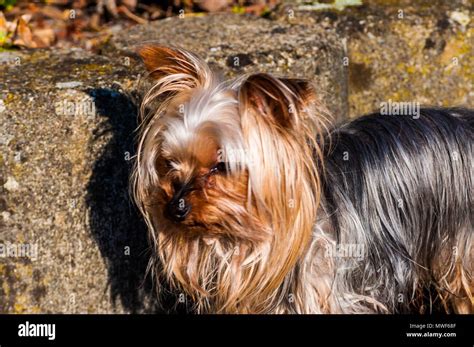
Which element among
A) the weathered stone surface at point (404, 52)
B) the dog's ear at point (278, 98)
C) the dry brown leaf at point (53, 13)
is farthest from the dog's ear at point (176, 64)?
the dry brown leaf at point (53, 13)

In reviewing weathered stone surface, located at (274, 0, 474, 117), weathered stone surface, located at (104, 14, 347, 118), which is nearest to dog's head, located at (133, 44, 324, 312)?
weathered stone surface, located at (104, 14, 347, 118)

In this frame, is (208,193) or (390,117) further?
(390,117)

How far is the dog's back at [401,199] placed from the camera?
12.8ft

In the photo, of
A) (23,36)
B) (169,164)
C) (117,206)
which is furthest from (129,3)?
(169,164)

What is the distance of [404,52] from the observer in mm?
5336

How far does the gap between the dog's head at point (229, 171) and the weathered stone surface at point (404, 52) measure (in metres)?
1.66

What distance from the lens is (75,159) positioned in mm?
4051

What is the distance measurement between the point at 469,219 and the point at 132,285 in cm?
153

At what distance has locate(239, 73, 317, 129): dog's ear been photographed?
3365 millimetres

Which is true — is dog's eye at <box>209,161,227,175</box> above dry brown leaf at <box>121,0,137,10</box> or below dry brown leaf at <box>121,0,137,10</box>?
below

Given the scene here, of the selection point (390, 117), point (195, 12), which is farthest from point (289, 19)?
point (390, 117)

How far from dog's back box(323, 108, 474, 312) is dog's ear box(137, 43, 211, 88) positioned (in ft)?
2.01

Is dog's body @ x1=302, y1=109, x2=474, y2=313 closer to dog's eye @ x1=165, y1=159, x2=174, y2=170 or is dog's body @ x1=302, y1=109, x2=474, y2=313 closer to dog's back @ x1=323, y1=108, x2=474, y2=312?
dog's back @ x1=323, y1=108, x2=474, y2=312

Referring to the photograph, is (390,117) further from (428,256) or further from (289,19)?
(289,19)
